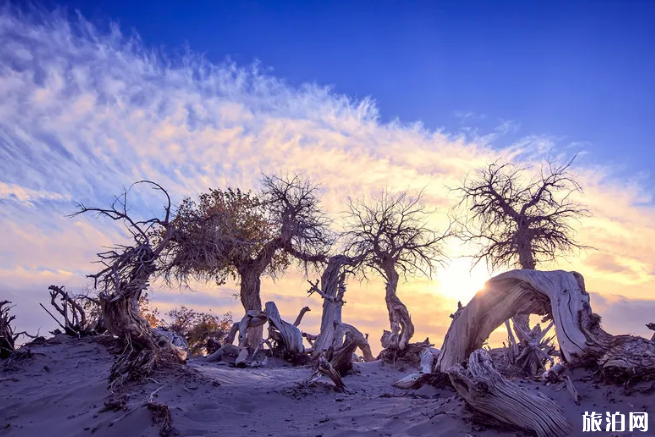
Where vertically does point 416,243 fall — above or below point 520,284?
above

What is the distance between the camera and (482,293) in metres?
7.60

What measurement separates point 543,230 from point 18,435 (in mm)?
18651

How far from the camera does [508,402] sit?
4.80 m

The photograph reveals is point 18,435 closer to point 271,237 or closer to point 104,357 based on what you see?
point 104,357

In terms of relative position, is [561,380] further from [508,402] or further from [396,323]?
[396,323]

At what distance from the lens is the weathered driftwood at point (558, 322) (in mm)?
5031

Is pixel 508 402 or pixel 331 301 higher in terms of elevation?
pixel 331 301

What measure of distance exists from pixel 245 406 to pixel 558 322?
485cm

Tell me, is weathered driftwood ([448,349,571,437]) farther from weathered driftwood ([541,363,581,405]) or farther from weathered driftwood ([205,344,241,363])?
weathered driftwood ([205,344,241,363])

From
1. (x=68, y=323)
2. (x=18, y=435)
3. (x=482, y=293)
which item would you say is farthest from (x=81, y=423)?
(x=68, y=323)
